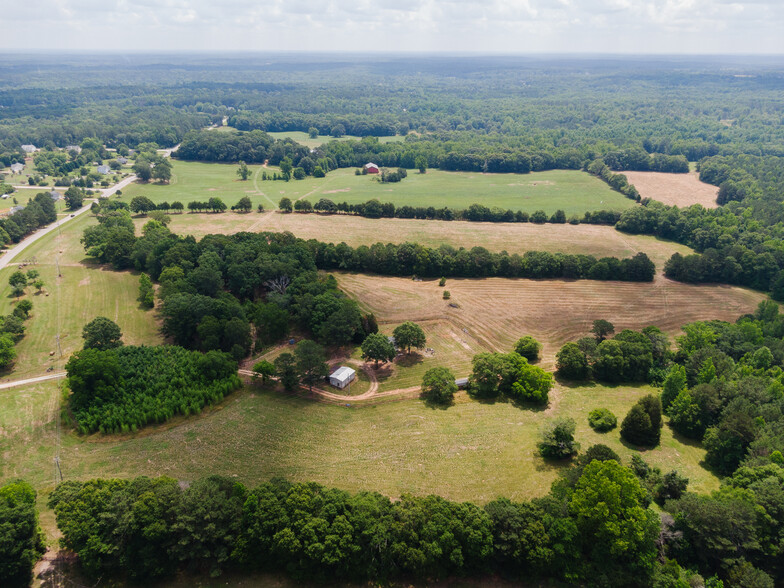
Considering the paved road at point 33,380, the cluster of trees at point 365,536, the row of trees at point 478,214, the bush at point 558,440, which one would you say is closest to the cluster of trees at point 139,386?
the paved road at point 33,380

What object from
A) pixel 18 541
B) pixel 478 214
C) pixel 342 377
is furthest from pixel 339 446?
pixel 478 214

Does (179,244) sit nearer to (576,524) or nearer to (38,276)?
(38,276)

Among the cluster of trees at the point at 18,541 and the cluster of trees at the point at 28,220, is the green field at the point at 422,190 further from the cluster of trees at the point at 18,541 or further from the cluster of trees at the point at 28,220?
the cluster of trees at the point at 18,541

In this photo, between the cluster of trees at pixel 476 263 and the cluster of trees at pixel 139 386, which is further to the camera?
the cluster of trees at pixel 476 263

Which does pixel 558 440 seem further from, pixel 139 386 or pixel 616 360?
pixel 139 386

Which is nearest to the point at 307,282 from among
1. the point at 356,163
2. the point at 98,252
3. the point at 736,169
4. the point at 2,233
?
the point at 98,252

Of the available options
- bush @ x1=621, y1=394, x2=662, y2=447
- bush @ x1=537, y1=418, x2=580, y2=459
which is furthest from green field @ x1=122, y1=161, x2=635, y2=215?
bush @ x1=537, y1=418, x2=580, y2=459

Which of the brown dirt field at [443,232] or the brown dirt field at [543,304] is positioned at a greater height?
the brown dirt field at [443,232]
